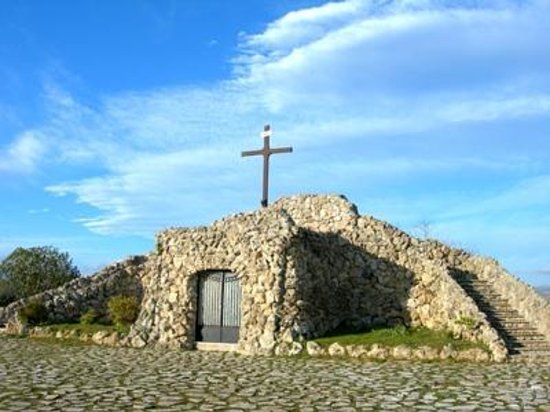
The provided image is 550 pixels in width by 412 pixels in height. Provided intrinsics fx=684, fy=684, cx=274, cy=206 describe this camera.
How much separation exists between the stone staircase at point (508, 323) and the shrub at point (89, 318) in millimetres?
12942

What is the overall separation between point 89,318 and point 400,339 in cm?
1178

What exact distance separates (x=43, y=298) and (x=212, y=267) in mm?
8712

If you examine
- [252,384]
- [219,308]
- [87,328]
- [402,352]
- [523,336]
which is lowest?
[252,384]

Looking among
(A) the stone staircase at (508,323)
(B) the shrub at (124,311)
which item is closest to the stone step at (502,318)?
(A) the stone staircase at (508,323)

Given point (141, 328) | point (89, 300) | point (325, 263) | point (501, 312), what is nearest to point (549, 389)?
point (501, 312)

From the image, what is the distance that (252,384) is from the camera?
13086 millimetres

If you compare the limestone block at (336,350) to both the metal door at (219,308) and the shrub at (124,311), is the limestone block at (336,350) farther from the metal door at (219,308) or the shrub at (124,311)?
the shrub at (124,311)

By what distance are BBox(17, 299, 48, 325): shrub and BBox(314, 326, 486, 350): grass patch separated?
447 inches

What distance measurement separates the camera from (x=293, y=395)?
38.7ft

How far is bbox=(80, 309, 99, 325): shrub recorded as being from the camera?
24464 millimetres

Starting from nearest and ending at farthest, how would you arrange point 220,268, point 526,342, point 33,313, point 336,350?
point 336,350, point 526,342, point 220,268, point 33,313

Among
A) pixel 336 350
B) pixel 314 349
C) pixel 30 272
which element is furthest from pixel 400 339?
pixel 30 272

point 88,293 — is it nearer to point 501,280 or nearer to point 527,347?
point 501,280

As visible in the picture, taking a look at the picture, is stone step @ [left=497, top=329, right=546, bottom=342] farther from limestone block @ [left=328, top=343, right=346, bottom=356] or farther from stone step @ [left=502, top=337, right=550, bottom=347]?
limestone block @ [left=328, top=343, right=346, bottom=356]
